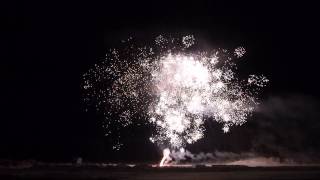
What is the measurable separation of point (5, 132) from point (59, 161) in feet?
55.8

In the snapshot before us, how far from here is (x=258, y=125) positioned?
6322 centimetres

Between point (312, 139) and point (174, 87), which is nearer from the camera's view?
point (174, 87)

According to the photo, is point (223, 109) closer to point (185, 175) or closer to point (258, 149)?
point (185, 175)

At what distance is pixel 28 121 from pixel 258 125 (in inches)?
1383

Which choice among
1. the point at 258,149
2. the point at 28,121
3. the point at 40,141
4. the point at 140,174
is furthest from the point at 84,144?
the point at 140,174

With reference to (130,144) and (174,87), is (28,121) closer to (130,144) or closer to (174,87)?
(130,144)

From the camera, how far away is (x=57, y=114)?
3152 inches

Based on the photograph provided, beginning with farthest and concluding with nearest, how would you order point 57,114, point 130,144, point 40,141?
point 57,114
point 40,141
point 130,144

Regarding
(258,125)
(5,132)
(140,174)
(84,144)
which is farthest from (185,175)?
(5,132)

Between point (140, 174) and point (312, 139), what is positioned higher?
point (312, 139)

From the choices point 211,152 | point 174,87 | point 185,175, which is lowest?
point 185,175

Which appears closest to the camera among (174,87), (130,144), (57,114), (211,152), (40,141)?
(174,87)

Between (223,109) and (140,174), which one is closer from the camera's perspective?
(140,174)

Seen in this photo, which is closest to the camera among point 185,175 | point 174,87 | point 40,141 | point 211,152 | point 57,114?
point 185,175
